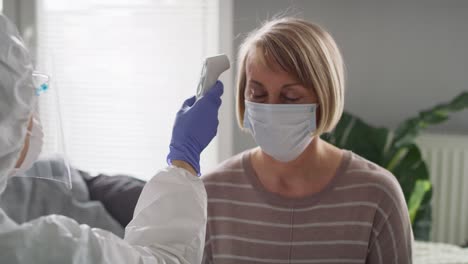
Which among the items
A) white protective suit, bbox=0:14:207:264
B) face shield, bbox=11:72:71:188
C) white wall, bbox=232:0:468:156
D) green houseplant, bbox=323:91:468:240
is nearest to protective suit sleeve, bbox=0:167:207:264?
white protective suit, bbox=0:14:207:264

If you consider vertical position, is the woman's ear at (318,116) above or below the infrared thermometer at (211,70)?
below

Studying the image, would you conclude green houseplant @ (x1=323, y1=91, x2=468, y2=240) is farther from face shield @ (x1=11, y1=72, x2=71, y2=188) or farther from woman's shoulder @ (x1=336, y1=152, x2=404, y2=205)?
face shield @ (x1=11, y1=72, x2=71, y2=188)

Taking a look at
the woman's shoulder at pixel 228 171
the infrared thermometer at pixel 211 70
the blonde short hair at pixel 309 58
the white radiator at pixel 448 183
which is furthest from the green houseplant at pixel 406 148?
the infrared thermometer at pixel 211 70

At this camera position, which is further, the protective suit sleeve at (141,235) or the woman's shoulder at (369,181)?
the woman's shoulder at (369,181)

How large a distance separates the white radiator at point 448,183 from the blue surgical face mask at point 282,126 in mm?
1811

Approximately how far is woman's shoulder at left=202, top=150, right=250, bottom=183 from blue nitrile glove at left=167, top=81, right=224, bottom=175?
0.31 meters

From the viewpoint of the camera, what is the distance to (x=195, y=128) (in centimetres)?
137

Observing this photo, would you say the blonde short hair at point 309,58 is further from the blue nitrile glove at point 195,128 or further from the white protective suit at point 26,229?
the white protective suit at point 26,229

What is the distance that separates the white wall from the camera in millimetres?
3184

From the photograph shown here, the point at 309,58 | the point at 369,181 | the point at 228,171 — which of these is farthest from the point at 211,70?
the point at 369,181

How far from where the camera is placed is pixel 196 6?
3.21 m

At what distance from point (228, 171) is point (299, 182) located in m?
0.21

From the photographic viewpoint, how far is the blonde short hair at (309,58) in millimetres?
1504

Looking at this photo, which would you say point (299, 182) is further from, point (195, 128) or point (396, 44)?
point (396, 44)
